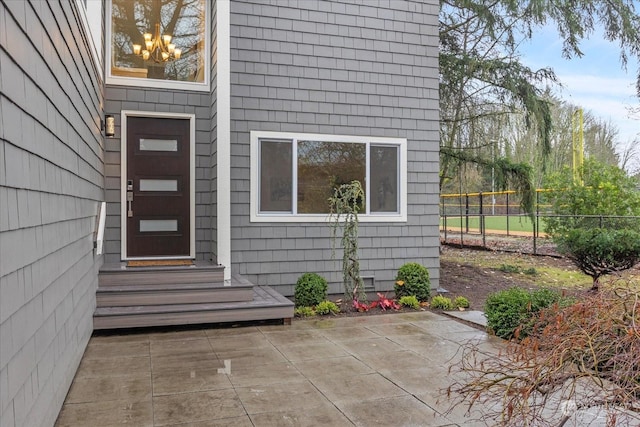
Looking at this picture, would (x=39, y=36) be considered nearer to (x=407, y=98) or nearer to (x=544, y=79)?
(x=407, y=98)

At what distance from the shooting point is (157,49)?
640 centimetres

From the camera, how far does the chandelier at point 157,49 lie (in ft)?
20.7

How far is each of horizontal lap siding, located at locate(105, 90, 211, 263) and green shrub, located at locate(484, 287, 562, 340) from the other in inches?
134

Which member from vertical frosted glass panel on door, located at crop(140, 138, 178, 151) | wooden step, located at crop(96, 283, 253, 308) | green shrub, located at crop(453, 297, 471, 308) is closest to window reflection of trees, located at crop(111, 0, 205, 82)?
A: vertical frosted glass panel on door, located at crop(140, 138, 178, 151)

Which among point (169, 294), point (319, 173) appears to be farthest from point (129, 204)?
point (319, 173)

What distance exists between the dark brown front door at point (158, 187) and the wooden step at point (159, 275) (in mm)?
741

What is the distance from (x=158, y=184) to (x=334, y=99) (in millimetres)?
2501

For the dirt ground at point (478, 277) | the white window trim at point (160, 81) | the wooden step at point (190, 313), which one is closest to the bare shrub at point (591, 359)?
the wooden step at point (190, 313)

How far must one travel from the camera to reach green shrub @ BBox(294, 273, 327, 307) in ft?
20.2

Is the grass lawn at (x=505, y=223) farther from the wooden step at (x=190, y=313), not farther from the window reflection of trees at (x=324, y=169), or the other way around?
the wooden step at (x=190, y=313)

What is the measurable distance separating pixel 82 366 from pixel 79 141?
168 cm

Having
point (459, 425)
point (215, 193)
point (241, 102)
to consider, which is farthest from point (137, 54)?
point (459, 425)

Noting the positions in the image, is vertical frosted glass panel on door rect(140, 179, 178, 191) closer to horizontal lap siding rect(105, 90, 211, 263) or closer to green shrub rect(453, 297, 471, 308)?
horizontal lap siding rect(105, 90, 211, 263)

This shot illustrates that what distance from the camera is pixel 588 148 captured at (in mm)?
24750
